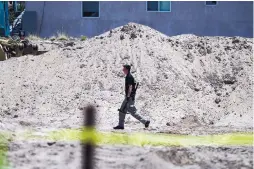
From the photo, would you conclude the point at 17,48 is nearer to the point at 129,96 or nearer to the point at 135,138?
the point at 129,96

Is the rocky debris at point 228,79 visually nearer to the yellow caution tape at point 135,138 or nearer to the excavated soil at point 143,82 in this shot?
the excavated soil at point 143,82

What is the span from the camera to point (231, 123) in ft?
45.4

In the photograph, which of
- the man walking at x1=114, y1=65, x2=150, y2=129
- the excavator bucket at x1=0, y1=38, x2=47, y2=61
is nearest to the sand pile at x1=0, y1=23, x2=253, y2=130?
the excavator bucket at x1=0, y1=38, x2=47, y2=61

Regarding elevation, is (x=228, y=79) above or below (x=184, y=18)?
below

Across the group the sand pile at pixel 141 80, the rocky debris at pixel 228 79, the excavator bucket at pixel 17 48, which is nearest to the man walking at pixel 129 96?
the sand pile at pixel 141 80

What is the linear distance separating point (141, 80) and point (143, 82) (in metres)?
0.10

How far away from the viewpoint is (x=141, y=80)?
1589 centimetres

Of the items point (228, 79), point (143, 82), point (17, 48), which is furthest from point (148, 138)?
point (17, 48)

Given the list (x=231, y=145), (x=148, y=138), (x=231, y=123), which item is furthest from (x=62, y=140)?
(x=231, y=123)

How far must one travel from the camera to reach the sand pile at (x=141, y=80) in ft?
47.5

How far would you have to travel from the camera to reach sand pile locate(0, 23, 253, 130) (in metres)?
14.5

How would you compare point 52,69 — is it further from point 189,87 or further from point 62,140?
point 62,140

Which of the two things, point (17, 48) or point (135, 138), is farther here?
point (17, 48)

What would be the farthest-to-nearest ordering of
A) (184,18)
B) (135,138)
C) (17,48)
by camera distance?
(184,18), (17,48), (135,138)
